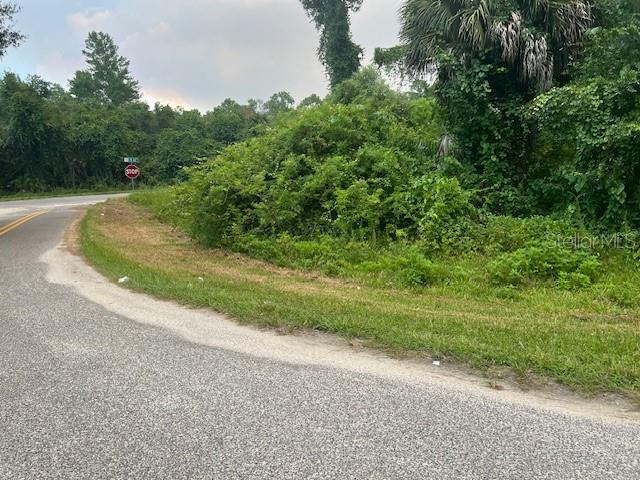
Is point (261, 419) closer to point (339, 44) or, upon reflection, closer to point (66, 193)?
point (339, 44)

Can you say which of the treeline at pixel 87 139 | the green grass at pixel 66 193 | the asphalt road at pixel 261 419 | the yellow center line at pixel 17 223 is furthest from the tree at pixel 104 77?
the asphalt road at pixel 261 419

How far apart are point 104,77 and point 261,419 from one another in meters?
84.9

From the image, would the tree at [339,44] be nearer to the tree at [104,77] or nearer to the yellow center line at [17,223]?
the yellow center line at [17,223]

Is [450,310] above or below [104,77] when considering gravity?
below

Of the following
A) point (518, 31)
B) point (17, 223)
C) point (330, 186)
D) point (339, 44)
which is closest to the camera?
point (518, 31)

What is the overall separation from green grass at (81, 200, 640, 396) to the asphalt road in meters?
0.56

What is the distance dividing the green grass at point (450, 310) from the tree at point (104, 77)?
7325 cm

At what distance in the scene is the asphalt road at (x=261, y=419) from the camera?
2.92 m

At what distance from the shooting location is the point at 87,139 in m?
45.7

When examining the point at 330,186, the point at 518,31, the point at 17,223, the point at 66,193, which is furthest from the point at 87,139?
the point at 518,31

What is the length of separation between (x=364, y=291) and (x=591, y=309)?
10.5ft

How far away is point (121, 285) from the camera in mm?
8109

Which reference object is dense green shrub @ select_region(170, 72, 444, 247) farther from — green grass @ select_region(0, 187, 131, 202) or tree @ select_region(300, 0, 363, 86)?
green grass @ select_region(0, 187, 131, 202)

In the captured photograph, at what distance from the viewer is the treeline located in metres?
41.9
